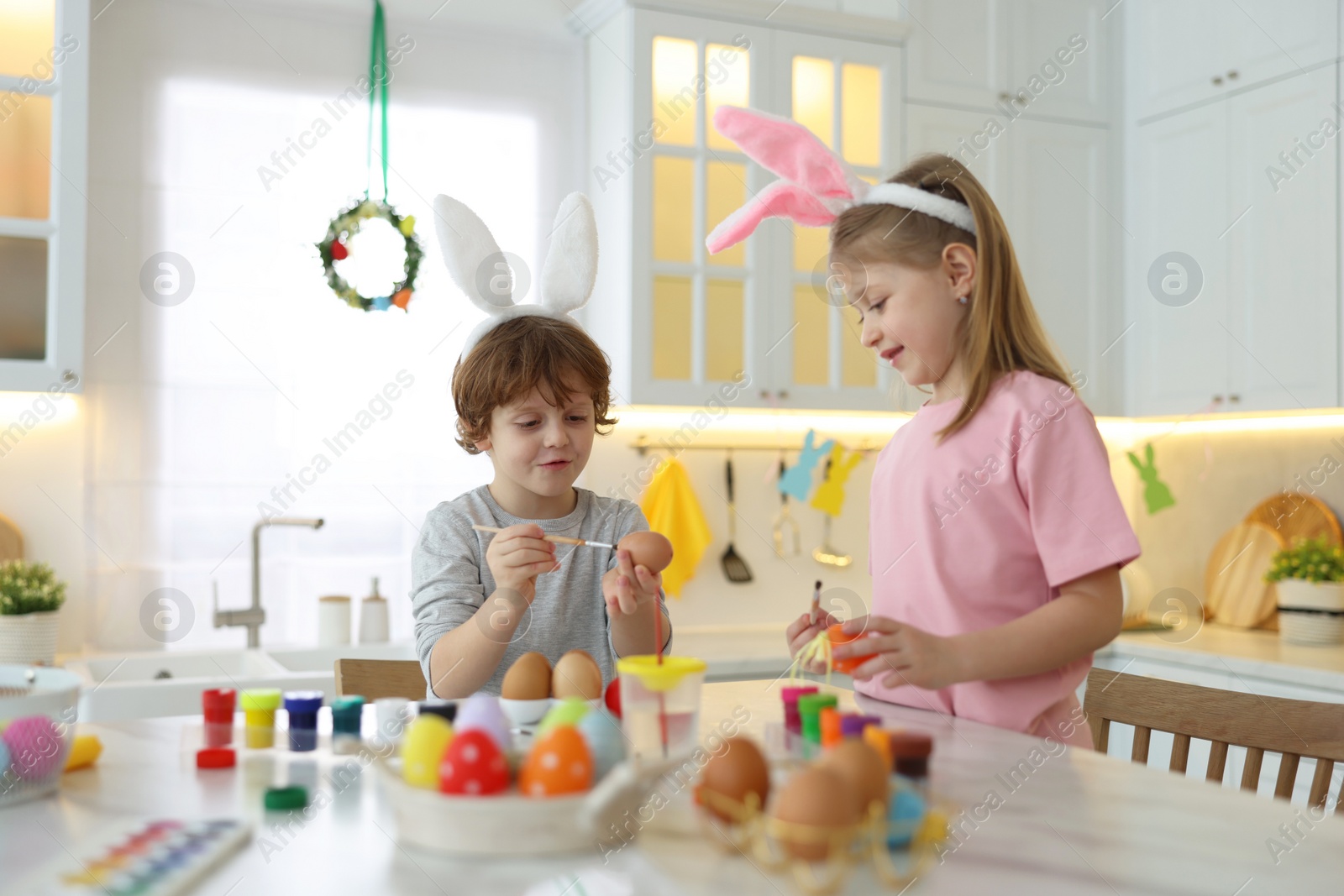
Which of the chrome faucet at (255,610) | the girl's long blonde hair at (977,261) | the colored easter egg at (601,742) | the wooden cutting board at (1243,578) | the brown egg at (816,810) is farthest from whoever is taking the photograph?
the wooden cutting board at (1243,578)

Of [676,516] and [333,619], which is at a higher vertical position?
[676,516]

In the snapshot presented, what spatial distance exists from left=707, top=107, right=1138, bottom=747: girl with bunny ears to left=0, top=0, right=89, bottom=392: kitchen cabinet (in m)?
1.49

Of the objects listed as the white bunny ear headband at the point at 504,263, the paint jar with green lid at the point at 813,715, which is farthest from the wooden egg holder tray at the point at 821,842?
the white bunny ear headband at the point at 504,263

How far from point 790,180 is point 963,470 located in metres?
0.42

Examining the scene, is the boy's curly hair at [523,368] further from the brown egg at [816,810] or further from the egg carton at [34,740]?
the brown egg at [816,810]

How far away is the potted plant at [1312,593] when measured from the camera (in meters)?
2.46

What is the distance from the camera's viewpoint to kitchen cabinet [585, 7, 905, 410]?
102 inches

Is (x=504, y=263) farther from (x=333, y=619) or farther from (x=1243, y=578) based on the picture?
(x=1243, y=578)

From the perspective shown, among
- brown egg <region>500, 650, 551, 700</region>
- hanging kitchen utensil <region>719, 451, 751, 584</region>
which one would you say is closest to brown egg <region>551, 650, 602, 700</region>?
brown egg <region>500, 650, 551, 700</region>

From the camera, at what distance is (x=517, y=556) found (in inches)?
47.0

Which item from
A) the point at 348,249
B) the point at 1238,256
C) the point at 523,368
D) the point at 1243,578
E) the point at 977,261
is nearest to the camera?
the point at 977,261

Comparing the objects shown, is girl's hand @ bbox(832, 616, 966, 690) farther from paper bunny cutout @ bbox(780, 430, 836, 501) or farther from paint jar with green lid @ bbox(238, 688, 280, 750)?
paper bunny cutout @ bbox(780, 430, 836, 501)

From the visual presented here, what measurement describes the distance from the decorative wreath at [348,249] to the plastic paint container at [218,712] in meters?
1.54

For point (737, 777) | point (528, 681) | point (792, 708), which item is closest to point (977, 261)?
point (792, 708)
